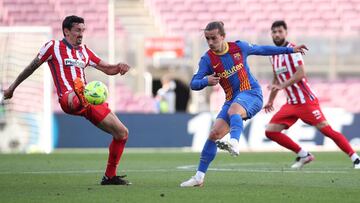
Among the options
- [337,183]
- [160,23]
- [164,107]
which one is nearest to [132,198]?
[337,183]

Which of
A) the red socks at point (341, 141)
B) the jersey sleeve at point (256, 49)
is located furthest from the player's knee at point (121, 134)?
the red socks at point (341, 141)

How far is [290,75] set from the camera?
13.6 meters

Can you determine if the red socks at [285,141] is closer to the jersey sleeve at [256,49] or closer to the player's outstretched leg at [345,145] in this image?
the player's outstretched leg at [345,145]

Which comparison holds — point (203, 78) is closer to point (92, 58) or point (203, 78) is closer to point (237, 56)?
point (237, 56)

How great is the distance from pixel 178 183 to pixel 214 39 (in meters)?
1.82

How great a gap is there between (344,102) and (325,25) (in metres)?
3.44

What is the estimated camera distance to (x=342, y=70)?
92.7ft

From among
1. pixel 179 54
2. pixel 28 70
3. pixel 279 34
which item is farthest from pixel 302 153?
pixel 179 54

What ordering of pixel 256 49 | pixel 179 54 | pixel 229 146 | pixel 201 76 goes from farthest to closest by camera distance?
pixel 179 54
pixel 256 49
pixel 201 76
pixel 229 146

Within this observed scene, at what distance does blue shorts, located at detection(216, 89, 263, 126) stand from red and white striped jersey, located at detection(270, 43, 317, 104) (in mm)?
3535

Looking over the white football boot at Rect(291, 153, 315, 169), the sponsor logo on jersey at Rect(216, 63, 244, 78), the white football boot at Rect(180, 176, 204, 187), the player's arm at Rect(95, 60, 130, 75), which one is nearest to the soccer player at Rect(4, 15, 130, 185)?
the player's arm at Rect(95, 60, 130, 75)

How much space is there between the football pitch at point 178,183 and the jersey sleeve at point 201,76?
1127mm

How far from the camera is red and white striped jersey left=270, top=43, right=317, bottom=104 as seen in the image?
44.6 ft

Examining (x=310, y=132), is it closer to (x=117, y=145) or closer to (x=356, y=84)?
(x=356, y=84)
